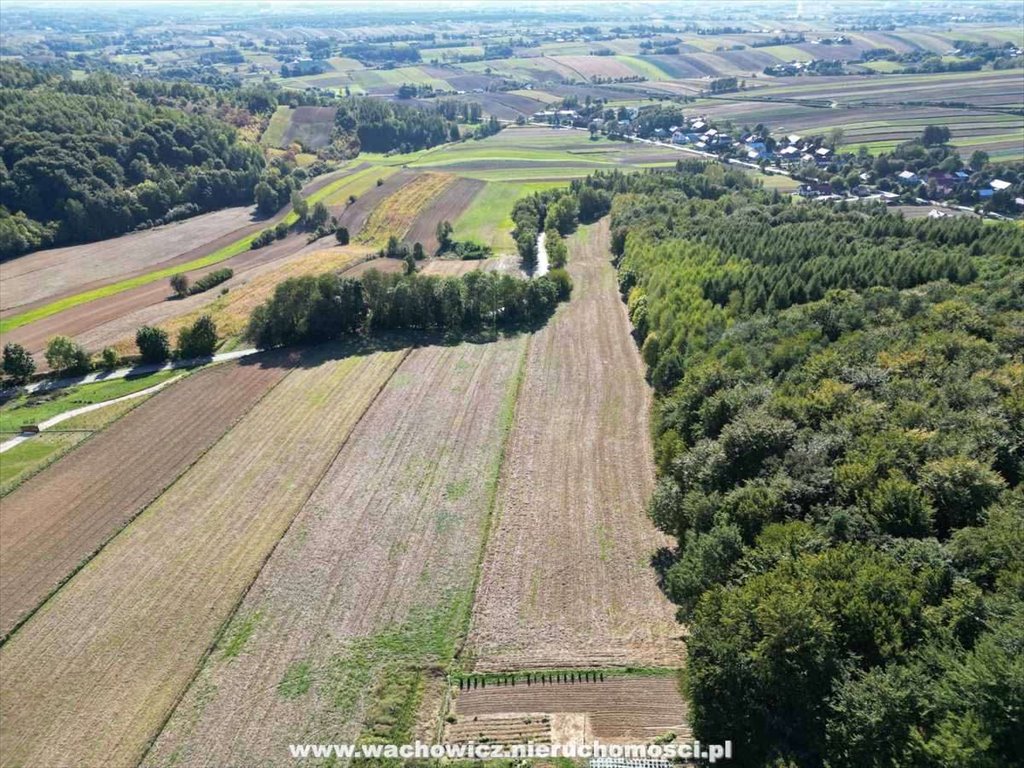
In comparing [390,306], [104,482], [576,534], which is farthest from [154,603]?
[390,306]

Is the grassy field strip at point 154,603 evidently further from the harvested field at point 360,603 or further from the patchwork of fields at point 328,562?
the harvested field at point 360,603

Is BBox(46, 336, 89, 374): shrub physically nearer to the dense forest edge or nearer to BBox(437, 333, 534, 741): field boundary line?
BBox(437, 333, 534, 741): field boundary line

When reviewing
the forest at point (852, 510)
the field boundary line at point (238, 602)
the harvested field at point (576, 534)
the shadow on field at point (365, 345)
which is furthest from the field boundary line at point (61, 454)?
the forest at point (852, 510)

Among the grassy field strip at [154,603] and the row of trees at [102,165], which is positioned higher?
the row of trees at [102,165]

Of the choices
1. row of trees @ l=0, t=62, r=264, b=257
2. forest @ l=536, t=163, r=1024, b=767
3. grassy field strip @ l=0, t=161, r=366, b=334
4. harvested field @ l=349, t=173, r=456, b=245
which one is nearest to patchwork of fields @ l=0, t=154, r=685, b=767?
forest @ l=536, t=163, r=1024, b=767

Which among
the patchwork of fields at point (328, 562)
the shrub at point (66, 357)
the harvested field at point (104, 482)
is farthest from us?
the shrub at point (66, 357)

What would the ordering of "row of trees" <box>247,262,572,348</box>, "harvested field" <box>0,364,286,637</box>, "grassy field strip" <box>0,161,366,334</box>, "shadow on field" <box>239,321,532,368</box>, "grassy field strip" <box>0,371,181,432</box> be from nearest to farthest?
"harvested field" <box>0,364,286,637</box> < "grassy field strip" <box>0,371,181,432</box> < "shadow on field" <box>239,321,532,368</box> < "row of trees" <box>247,262,572,348</box> < "grassy field strip" <box>0,161,366,334</box>
